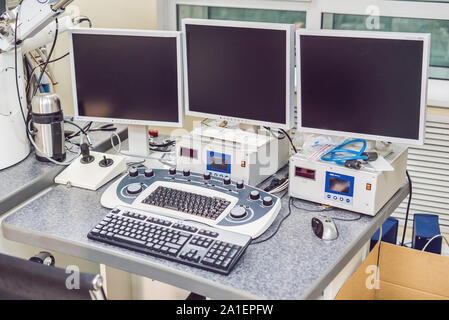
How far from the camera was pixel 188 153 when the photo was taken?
1.92m

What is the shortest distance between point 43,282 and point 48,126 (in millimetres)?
908

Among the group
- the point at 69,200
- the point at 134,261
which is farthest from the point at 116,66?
the point at 134,261

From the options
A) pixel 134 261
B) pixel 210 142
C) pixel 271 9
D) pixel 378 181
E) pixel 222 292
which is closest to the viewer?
pixel 222 292

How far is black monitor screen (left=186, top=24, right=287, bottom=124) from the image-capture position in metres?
1.78

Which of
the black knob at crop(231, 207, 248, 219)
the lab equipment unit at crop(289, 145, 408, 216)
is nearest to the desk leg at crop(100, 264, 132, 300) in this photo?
the black knob at crop(231, 207, 248, 219)

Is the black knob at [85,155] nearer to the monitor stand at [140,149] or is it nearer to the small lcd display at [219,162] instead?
the monitor stand at [140,149]

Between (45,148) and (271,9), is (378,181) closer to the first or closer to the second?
(45,148)

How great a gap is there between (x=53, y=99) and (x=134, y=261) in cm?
75

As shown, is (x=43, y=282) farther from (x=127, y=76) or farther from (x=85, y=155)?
(x=127, y=76)

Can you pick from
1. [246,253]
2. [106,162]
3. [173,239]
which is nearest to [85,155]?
[106,162]

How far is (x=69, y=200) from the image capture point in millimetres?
1777

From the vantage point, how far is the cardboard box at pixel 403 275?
1741 mm

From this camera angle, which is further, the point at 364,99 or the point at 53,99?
the point at 53,99
